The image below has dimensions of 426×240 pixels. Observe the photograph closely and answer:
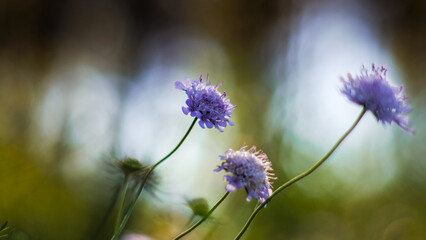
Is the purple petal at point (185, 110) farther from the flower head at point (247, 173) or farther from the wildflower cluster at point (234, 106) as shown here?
the flower head at point (247, 173)

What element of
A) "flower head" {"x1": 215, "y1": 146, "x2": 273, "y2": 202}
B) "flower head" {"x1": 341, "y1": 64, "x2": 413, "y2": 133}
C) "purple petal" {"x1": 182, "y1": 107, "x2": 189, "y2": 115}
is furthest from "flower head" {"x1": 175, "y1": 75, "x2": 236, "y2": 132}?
"flower head" {"x1": 341, "y1": 64, "x2": 413, "y2": 133}

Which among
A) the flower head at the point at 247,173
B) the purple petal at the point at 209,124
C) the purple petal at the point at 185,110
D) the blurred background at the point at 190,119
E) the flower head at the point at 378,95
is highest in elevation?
the blurred background at the point at 190,119

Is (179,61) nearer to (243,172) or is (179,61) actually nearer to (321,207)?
(321,207)

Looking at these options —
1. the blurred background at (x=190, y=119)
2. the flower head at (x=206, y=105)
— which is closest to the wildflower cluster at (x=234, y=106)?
the flower head at (x=206, y=105)

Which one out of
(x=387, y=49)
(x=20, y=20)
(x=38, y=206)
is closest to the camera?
(x=38, y=206)

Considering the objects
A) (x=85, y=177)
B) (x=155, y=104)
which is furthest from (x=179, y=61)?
(x=85, y=177)

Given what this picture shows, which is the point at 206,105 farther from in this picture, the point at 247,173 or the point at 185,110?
the point at 247,173
